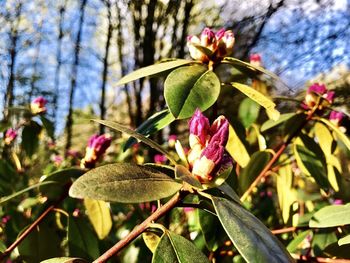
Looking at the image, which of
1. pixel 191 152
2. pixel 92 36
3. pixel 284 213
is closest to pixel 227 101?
pixel 284 213

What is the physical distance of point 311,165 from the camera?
1110 mm

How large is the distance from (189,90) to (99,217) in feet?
1.26

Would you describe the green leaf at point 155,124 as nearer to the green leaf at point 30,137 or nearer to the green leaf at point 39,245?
the green leaf at point 39,245

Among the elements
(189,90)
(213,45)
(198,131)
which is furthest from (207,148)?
(213,45)

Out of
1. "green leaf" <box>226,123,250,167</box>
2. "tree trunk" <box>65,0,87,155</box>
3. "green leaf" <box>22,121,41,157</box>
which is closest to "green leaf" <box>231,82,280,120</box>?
"green leaf" <box>226,123,250,167</box>

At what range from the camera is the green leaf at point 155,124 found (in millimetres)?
814

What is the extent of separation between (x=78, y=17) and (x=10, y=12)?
0.74 m

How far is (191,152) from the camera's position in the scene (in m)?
0.59

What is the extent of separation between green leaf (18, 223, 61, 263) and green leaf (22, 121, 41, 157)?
46 centimetres

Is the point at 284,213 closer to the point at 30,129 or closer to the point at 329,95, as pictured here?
the point at 329,95

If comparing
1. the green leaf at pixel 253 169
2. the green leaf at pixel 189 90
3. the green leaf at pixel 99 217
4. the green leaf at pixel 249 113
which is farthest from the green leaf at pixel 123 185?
the green leaf at pixel 249 113

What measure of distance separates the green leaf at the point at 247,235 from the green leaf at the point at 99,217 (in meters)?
0.50

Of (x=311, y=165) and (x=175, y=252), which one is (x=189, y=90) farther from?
(x=311, y=165)

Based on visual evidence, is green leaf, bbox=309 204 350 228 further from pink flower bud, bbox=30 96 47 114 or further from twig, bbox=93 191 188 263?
pink flower bud, bbox=30 96 47 114
